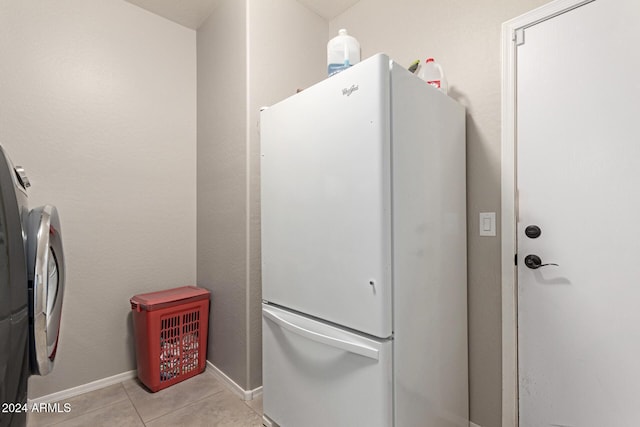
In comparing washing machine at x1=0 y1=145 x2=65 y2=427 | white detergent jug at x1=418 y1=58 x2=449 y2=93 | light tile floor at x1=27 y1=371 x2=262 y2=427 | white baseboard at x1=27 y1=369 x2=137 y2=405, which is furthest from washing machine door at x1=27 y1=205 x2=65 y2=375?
white detergent jug at x1=418 y1=58 x2=449 y2=93

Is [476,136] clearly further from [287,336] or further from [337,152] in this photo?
[287,336]

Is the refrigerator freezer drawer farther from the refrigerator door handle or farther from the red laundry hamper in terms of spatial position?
the red laundry hamper

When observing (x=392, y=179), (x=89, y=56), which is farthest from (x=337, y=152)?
(x=89, y=56)

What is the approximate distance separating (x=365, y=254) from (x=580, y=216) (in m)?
0.95

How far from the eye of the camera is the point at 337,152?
48.8 inches

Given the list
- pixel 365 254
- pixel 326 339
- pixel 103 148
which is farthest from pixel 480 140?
pixel 103 148

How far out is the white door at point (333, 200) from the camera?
1105 millimetres

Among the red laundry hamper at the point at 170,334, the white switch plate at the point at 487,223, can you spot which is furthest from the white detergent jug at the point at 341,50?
the red laundry hamper at the point at 170,334

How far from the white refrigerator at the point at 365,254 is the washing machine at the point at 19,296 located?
880 mm

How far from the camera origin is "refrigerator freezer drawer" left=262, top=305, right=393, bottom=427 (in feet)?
3.65

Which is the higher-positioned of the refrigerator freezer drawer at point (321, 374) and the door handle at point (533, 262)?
the door handle at point (533, 262)

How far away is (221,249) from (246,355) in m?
0.73

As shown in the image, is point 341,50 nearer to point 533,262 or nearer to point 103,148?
point 533,262

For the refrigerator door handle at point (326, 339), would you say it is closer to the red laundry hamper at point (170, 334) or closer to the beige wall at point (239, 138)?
the beige wall at point (239, 138)
